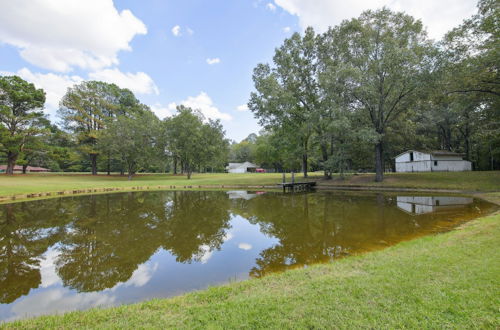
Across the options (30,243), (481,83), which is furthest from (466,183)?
(30,243)

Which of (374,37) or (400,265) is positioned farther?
(374,37)

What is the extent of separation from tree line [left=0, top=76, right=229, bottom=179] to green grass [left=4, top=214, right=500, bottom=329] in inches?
1446

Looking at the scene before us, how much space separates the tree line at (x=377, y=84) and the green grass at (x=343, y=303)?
1927 centimetres

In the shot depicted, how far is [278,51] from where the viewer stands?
27.9 meters

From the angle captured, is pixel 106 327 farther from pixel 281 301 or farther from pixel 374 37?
pixel 374 37

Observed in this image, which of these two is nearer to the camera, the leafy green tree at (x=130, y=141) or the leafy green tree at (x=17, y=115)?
the leafy green tree at (x=17, y=115)

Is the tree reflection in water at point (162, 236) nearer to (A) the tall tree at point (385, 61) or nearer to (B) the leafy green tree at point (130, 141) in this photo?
(A) the tall tree at point (385, 61)

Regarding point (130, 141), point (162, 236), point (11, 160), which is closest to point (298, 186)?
point (162, 236)

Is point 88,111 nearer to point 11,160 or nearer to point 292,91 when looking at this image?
point 11,160

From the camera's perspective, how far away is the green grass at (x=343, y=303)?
271 cm

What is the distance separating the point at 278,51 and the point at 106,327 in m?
30.1

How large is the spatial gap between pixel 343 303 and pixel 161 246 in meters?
5.72

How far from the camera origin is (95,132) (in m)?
40.2

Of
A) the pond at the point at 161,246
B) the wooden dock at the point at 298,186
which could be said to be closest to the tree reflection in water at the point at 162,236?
the pond at the point at 161,246
